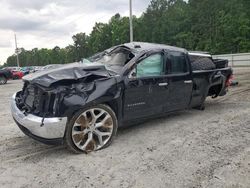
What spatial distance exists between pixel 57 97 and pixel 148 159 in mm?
1525

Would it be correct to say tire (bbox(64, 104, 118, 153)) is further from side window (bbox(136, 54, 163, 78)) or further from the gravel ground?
side window (bbox(136, 54, 163, 78))

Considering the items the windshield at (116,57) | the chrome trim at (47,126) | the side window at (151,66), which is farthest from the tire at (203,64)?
the chrome trim at (47,126)

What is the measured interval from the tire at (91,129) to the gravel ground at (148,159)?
132 mm

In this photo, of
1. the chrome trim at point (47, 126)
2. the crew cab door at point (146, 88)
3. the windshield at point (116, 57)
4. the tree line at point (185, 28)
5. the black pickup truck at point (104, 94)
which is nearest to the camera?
the chrome trim at point (47, 126)

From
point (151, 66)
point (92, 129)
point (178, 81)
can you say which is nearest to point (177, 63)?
point (178, 81)

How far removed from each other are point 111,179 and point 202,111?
3775 millimetres

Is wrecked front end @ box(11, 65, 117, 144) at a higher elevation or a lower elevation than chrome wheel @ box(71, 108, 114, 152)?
higher

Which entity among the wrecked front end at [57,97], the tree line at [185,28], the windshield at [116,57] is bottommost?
the wrecked front end at [57,97]

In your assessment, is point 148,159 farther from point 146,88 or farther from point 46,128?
point 46,128

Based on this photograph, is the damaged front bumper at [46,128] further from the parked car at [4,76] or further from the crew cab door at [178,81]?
the parked car at [4,76]

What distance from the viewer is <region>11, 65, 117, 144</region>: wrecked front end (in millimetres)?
3777

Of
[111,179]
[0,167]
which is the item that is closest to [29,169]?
[0,167]

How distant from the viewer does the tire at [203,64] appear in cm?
593

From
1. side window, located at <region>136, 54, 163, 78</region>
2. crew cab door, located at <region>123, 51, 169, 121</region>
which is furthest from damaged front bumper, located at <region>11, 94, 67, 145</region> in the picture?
side window, located at <region>136, 54, 163, 78</region>
